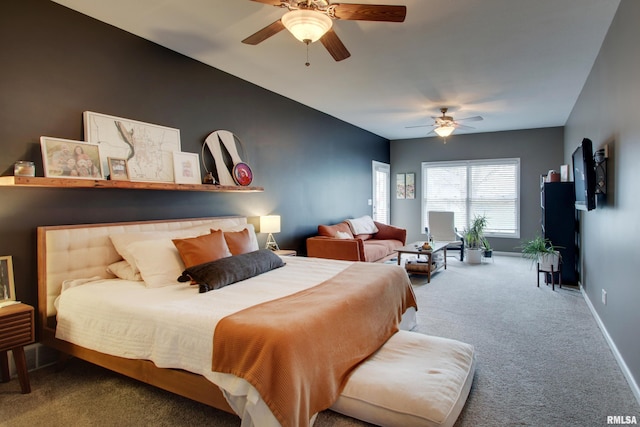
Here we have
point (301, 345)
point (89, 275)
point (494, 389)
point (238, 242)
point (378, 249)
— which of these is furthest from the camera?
point (378, 249)

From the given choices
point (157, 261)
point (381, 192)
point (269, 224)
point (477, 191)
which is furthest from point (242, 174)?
point (477, 191)

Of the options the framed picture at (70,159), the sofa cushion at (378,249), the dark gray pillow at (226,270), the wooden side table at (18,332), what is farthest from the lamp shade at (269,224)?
the wooden side table at (18,332)

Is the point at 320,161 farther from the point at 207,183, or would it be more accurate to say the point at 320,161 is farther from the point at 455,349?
the point at 455,349

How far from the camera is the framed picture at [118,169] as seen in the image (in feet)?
10.2

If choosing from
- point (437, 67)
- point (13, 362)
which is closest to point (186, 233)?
point (13, 362)

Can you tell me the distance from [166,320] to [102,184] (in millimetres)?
1417

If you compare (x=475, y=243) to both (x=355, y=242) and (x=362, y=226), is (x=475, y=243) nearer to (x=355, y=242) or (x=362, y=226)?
(x=362, y=226)

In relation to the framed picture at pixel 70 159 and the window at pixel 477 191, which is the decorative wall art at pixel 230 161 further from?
the window at pixel 477 191

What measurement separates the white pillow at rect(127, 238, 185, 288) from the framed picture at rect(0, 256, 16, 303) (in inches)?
29.3

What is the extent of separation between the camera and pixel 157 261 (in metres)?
2.90

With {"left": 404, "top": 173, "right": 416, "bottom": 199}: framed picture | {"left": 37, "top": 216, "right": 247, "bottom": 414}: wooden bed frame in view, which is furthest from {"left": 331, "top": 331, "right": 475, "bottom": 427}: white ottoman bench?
{"left": 404, "top": 173, "right": 416, "bottom": 199}: framed picture

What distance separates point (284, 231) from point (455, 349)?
3.14 metres

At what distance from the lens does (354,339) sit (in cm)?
230

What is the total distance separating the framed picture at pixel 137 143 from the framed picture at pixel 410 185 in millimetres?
6351
